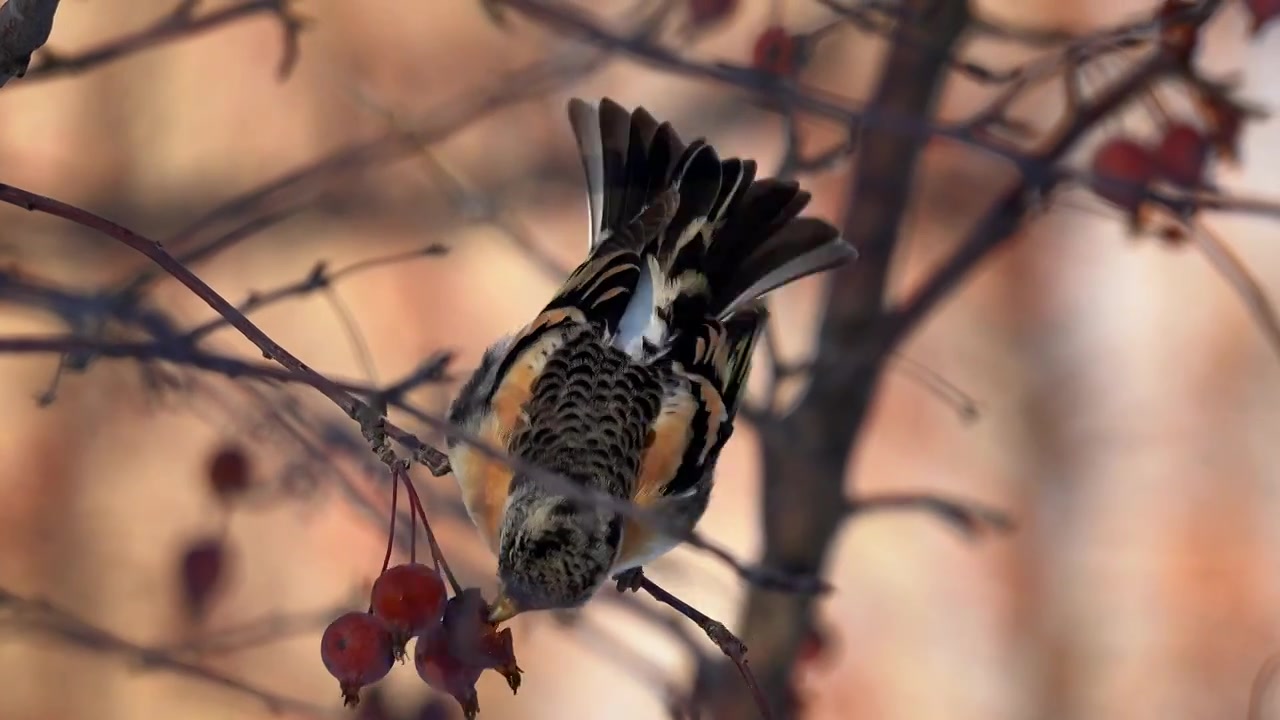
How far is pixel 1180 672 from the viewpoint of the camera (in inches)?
141

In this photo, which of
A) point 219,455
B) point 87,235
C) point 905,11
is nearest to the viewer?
point 905,11

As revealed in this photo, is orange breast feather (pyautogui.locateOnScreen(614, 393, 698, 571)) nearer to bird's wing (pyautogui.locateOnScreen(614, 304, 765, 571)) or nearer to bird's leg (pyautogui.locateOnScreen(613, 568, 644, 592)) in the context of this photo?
bird's wing (pyautogui.locateOnScreen(614, 304, 765, 571))

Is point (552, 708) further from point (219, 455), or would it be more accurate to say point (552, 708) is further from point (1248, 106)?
point (1248, 106)

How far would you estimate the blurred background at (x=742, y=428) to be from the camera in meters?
3.43

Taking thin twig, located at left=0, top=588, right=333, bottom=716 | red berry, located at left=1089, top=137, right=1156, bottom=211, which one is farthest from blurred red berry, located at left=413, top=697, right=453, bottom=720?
red berry, located at left=1089, top=137, right=1156, bottom=211

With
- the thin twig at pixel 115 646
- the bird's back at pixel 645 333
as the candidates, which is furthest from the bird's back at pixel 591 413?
the thin twig at pixel 115 646

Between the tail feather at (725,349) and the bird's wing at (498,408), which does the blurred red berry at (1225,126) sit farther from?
the bird's wing at (498,408)

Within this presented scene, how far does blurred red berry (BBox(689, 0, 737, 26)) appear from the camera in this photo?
1.66 m

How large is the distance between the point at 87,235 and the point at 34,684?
3.82ft

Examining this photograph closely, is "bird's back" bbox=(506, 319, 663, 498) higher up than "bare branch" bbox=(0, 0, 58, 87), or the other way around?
"bird's back" bbox=(506, 319, 663, 498)

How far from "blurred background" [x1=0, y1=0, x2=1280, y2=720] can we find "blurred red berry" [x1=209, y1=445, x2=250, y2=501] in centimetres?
171

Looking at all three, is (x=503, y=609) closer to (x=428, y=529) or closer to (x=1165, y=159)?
(x=428, y=529)

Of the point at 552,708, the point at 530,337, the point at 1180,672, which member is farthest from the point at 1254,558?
the point at 530,337

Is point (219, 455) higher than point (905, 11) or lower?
lower
